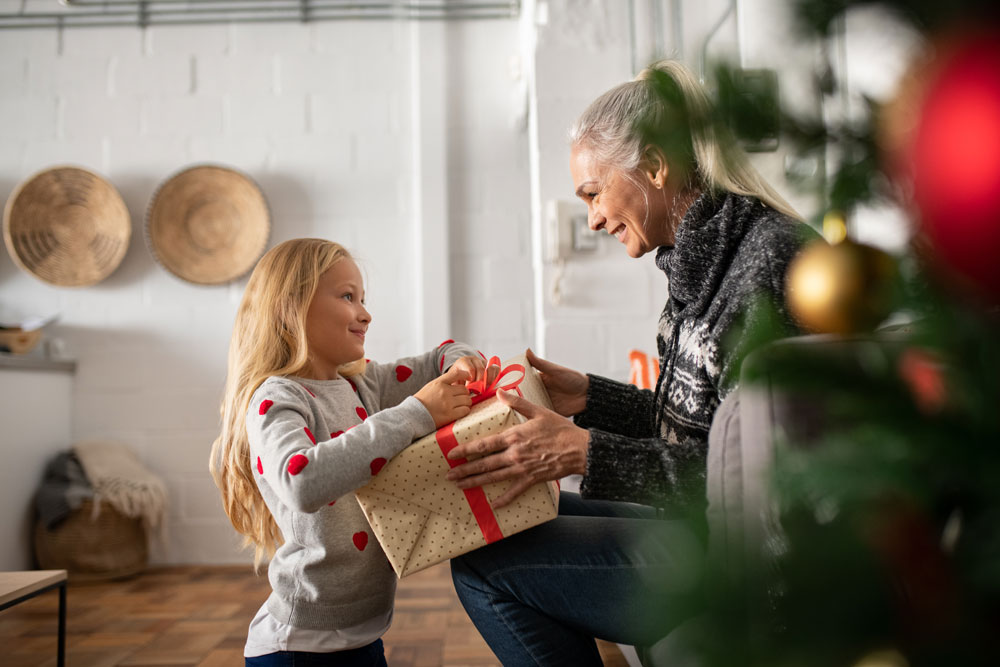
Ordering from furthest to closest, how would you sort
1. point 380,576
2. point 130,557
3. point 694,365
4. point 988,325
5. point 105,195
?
point 105,195 → point 130,557 → point 380,576 → point 694,365 → point 988,325

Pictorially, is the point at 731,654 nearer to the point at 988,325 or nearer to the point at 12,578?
the point at 988,325

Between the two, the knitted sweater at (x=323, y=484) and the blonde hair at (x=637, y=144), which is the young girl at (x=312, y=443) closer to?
the knitted sweater at (x=323, y=484)

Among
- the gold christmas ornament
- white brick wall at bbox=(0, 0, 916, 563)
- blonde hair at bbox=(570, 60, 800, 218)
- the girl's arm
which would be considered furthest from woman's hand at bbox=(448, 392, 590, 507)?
white brick wall at bbox=(0, 0, 916, 563)

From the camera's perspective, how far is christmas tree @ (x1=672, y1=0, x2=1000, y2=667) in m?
0.28

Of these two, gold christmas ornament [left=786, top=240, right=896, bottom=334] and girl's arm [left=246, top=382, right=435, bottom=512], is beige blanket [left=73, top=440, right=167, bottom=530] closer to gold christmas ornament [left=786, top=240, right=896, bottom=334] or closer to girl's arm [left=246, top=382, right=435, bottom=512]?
girl's arm [left=246, top=382, right=435, bottom=512]

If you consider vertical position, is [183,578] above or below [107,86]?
below

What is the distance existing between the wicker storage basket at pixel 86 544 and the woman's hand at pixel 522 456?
234 centimetres

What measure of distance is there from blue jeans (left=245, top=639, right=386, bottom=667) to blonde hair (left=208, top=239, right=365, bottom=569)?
0.27 meters

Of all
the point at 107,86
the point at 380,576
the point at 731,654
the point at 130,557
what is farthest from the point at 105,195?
the point at 731,654

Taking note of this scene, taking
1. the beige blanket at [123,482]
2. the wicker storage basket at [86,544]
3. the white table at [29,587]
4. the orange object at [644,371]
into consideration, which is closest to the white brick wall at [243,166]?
the beige blanket at [123,482]

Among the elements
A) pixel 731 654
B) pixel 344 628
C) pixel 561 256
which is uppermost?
pixel 561 256

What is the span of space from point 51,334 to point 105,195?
66 centimetres

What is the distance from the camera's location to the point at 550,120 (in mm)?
2652

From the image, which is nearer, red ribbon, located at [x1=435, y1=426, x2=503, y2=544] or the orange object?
red ribbon, located at [x1=435, y1=426, x2=503, y2=544]
